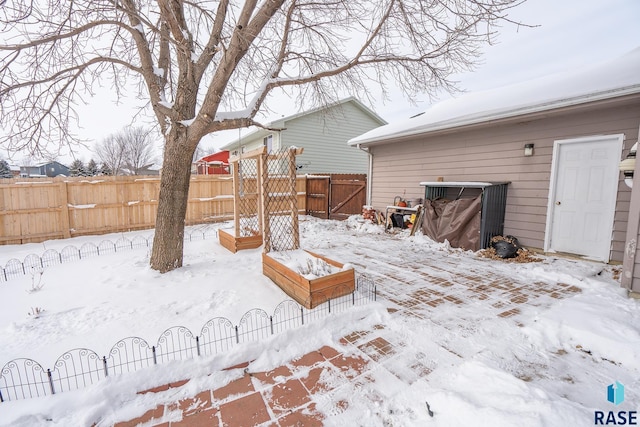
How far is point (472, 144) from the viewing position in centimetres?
591

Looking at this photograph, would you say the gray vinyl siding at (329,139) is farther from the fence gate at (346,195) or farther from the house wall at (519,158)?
the house wall at (519,158)

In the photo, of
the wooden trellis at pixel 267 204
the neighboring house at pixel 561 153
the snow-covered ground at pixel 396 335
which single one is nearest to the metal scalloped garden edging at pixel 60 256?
the snow-covered ground at pixel 396 335

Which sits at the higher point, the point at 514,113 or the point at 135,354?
the point at 514,113

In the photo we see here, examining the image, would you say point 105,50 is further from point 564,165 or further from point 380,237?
point 564,165

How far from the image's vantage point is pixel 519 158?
5207 mm

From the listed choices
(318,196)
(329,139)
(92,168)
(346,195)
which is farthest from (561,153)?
(92,168)

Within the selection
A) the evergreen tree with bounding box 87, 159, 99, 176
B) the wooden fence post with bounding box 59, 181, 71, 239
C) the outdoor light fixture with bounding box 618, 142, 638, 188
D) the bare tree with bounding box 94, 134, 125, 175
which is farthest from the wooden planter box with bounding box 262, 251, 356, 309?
the evergreen tree with bounding box 87, 159, 99, 176

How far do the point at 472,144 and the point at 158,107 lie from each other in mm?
6011

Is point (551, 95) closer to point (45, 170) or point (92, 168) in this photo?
point (92, 168)

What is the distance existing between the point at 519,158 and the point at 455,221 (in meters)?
1.64

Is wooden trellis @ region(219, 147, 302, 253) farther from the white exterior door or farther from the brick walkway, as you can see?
the white exterior door

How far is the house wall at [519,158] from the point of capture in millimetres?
4145

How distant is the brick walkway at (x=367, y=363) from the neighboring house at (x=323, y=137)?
8.15 metres

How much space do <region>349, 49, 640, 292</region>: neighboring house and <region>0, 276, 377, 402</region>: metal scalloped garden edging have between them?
4.15 metres
